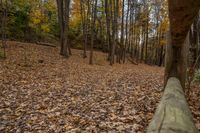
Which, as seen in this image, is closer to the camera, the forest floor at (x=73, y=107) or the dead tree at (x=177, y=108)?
the dead tree at (x=177, y=108)

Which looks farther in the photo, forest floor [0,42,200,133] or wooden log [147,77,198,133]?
forest floor [0,42,200,133]

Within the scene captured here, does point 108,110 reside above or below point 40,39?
below

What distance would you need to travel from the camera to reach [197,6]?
7.86ft

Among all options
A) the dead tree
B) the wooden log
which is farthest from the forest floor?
the wooden log

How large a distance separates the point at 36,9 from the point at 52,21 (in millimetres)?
4706

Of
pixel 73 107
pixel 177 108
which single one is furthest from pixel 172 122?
pixel 73 107

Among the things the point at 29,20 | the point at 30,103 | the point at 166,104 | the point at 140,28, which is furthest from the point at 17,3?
Answer: the point at 166,104

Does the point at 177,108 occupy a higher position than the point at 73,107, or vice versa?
the point at 177,108

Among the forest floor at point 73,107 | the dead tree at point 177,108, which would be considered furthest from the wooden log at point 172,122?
the forest floor at point 73,107

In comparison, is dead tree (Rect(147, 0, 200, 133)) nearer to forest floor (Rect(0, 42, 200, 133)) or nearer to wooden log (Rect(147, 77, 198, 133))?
wooden log (Rect(147, 77, 198, 133))

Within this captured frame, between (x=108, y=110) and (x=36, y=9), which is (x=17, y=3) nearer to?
(x=36, y=9)

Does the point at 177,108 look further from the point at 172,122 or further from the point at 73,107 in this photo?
the point at 73,107

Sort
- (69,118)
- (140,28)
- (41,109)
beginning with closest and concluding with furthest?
(69,118) → (41,109) → (140,28)

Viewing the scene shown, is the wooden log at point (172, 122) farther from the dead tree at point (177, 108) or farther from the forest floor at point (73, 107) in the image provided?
the forest floor at point (73, 107)
